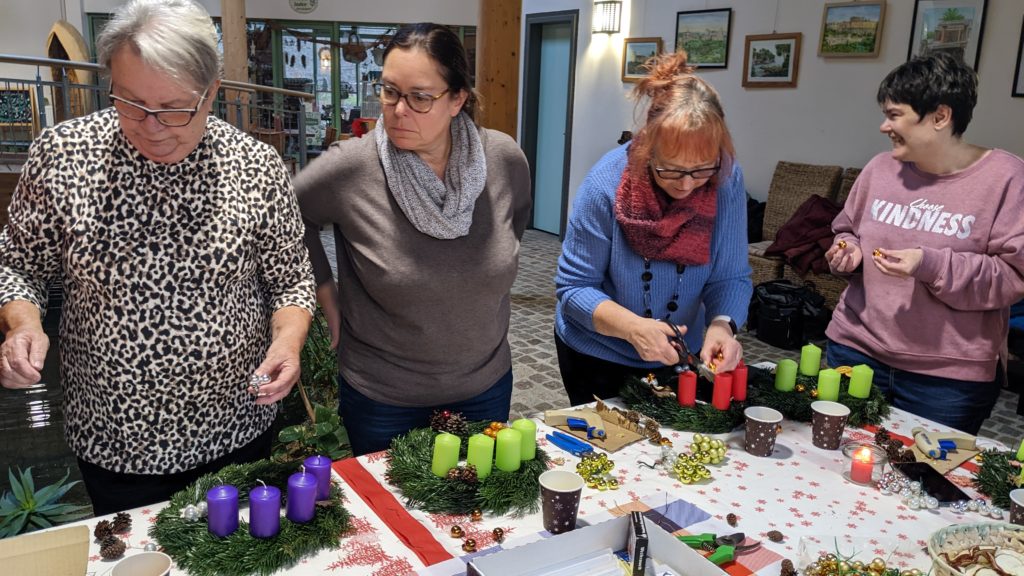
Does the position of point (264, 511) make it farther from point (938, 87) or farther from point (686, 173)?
point (938, 87)

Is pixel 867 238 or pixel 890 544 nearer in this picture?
pixel 890 544

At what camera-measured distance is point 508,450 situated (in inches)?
57.4

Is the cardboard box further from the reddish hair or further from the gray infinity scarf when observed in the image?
the reddish hair

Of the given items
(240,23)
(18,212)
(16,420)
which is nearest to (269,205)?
(18,212)

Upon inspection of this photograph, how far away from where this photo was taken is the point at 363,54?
427 inches

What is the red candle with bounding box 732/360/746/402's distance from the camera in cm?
183

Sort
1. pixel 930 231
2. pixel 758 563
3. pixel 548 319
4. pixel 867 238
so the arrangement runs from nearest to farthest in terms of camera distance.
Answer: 1. pixel 758 563
2. pixel 930 231
3. pixel 867 238
4. pixel 548 319

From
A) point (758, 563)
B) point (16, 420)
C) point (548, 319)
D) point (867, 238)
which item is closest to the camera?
point (758, 563)


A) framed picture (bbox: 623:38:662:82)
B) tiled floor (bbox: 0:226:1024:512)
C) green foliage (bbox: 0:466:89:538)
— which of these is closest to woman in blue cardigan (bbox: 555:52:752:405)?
green foliage (bbox: 0:466:89:538)

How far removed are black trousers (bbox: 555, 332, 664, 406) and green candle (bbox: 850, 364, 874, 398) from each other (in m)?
0.49

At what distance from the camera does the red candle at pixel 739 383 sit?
1.83 metres

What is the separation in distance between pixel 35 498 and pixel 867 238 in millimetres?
2326

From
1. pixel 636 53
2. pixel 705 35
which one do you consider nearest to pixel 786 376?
pixel 705 35

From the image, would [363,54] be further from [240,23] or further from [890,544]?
[890,544]
